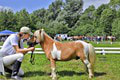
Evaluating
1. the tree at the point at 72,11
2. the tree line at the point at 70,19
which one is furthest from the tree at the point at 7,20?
the tree at the point at 72,11

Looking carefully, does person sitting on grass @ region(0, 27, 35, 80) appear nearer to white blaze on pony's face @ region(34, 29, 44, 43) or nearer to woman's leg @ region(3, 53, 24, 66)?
woman's leg @ region(3, 53, 24, 66)

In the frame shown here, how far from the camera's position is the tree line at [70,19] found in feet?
170

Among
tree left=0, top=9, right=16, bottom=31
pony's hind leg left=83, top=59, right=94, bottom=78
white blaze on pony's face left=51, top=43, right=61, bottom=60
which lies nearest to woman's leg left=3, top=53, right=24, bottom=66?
white blaze on pony's face left=51, top=43, right=61, bottom=60

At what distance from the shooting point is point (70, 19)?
235 ft

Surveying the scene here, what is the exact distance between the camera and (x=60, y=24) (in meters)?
64.8

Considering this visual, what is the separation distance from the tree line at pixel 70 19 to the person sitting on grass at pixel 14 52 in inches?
1606

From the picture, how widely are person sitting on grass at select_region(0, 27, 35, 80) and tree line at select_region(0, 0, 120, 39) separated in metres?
40.8

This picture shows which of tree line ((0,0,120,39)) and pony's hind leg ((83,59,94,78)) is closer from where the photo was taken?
pony's hind leg ((83,59,94,78))

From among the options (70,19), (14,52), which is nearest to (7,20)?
(70,19)

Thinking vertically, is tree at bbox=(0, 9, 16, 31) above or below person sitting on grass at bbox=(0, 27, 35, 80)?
above

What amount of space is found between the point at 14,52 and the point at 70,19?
6597cm

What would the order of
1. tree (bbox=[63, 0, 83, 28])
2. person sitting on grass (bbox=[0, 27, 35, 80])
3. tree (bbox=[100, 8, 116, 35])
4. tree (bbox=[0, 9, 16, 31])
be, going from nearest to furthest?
person sitting on grass (bbox=[0, 27, 35, 80]), tree (bbox=[0, 9, 16, 31]), tree (bbox=[100, 8, 116, 35]), tree (bbox=[63, 0, 83, 28])

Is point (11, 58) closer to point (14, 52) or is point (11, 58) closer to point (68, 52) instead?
point (14, 52)

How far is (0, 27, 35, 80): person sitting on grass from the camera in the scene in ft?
19.8
